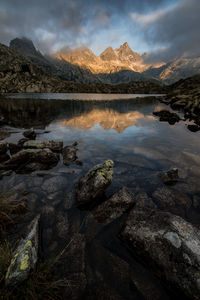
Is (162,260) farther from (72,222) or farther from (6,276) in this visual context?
(6,276)

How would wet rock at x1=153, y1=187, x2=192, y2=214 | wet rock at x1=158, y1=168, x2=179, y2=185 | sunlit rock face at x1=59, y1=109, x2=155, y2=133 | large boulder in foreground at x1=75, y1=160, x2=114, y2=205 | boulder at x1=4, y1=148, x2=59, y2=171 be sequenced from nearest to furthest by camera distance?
wet rock at x1=153, y1=187, x2=192, y2=214 < large boulder in foreground at x1=75, y1=160, x2=114, y2=205 < wet rock at x1=158, y1=168, x2=179, y2=185 < boulder at x1=4, y1=148, x2=59, y2=171 < sunlit rock face at x1=59, y1=109, x2=155, y2=133

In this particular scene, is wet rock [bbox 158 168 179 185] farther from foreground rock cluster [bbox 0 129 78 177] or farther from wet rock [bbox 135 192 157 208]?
foreground rock cluster [bbox 0 129 78 177]

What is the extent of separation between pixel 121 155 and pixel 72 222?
825cm

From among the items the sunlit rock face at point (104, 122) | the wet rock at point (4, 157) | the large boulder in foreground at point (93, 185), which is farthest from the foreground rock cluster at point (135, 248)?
the sunlit rock face at point (104, 122)

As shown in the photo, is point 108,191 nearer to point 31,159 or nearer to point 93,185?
point 93,185

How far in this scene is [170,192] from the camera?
8.01 m

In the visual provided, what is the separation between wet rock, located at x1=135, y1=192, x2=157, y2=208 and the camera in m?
7.08

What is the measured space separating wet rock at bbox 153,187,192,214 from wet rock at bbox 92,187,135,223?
1.59 meters

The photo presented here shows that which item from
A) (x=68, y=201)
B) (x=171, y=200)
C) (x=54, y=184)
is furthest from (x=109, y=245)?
(x=54, y=184)

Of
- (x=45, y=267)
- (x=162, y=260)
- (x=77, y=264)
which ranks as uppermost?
(x=162, y=260)

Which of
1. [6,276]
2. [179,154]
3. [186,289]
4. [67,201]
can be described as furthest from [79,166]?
[179,154]

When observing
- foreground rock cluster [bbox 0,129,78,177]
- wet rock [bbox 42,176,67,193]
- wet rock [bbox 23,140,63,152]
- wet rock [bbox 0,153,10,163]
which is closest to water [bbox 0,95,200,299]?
wet rock [bbox 42,176,67,193]

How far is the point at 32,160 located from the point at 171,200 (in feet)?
33.0

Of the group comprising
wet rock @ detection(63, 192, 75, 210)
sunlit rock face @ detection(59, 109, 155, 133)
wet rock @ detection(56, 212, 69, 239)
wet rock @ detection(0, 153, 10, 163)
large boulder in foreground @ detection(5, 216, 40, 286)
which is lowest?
wet rock @ detection(56, 212, 69, 239)
